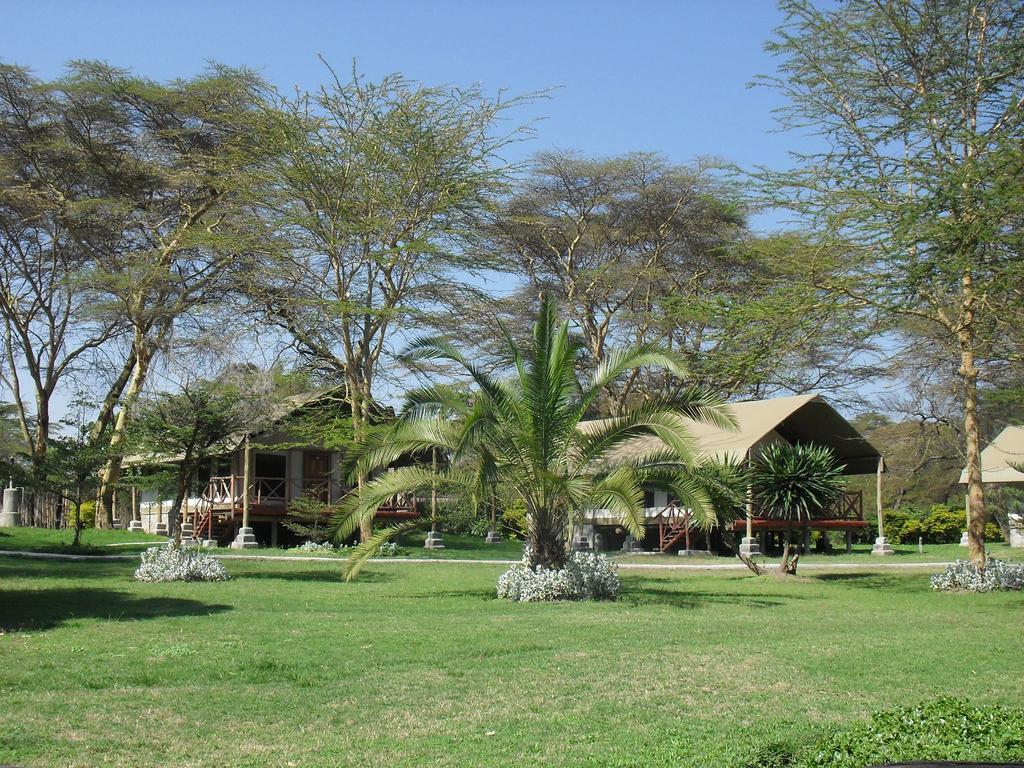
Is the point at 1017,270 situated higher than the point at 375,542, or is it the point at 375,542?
the point at 1017,270

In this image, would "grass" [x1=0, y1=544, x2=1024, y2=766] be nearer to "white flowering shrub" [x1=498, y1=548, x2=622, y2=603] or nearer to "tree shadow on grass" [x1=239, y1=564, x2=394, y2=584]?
"white flowering shrub" [x1=498, y1=548, x2=622, y2=603]

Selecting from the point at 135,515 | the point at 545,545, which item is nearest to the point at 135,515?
the point at 135,515

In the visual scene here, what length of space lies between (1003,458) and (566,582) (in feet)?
96.8

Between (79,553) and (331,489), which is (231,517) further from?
(79,553)

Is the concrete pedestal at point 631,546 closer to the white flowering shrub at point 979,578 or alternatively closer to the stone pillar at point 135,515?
the white flowering shrub at point 979,578

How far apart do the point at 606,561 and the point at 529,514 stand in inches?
55.4

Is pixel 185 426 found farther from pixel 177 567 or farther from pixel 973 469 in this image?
pixel 973 469

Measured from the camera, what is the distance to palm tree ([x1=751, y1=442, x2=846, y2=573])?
21516 millimetres

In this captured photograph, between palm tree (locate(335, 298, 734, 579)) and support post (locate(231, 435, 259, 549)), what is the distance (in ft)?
49.2

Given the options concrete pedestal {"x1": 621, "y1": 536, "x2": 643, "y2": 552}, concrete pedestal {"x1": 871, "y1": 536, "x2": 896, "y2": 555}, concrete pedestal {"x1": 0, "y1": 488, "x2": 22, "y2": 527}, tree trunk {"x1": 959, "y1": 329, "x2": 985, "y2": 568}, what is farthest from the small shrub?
concrete pedestal {"x1": 871, "y1": 536, "x2": 896, "y2": 555}

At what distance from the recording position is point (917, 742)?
5711 mm

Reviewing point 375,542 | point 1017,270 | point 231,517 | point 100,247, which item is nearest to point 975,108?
point 1017,270

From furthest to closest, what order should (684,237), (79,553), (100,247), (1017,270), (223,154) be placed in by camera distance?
(684,237), (100,247), (223,154), (79,553), (1017,270)

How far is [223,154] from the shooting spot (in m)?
33.5
